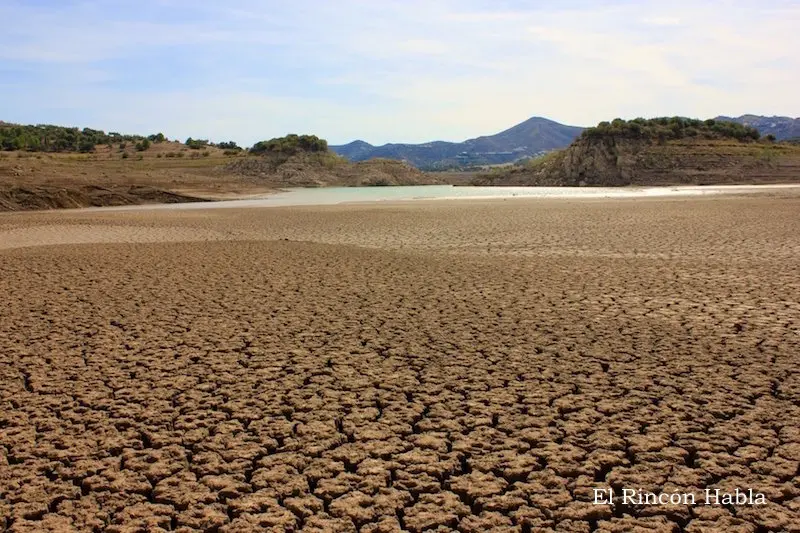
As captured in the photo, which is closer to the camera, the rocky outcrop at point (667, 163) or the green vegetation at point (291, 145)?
the rocky outcrop at point (667, 163)

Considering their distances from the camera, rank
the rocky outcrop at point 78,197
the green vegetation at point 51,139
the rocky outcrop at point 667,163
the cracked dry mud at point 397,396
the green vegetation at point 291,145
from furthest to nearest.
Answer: the green vegetation at point 291,145 → the green vegetation at point 51,139 → the rocky outcrop at point 667,163 → the rocky outcrop at point 78,197 → the cracked dry mud at point 397,396

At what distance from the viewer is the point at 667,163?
53656mm

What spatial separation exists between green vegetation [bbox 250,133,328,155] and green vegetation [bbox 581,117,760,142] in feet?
94.3

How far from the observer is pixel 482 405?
4637 mm

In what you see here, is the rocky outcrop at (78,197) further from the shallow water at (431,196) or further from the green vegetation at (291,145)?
the green vegetation at (291,145)

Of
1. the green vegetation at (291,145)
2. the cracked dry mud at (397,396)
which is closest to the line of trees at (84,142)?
the green vegetation at (291,145)

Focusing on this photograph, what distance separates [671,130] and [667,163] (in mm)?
6504

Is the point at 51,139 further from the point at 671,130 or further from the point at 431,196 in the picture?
the point at 671,130

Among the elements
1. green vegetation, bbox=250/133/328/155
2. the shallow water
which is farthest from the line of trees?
the shallow water

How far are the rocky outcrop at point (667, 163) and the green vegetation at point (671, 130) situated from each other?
0.73m

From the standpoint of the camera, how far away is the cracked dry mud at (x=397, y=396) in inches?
132

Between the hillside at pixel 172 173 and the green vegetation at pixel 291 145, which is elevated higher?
the green vegetation at pixel 291 145

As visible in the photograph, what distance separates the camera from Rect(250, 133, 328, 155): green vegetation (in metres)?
65.4

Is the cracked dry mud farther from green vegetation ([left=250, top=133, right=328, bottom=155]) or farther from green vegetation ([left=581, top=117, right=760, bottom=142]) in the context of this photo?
green vegetation ([left=250, top=133, right=328, bottom=155])
